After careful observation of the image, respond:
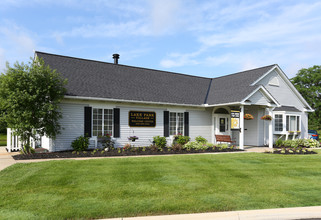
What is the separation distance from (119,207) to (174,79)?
15687mm

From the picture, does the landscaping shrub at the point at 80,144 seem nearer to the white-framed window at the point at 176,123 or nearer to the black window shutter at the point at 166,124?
the black window shutter at the point at 166,124

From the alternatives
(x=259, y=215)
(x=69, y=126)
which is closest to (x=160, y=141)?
(x=69, y=126)

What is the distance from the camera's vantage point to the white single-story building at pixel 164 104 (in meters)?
13.6

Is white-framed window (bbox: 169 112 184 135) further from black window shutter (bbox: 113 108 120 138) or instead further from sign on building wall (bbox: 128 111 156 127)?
black window shutter (bbox: 113 108 120 138)

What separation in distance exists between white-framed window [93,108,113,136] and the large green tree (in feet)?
140

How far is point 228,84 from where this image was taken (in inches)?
756

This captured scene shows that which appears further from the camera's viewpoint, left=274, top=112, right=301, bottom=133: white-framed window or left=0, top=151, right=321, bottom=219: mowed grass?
left=274, top=112, right=301, bottom=133: white-framed window

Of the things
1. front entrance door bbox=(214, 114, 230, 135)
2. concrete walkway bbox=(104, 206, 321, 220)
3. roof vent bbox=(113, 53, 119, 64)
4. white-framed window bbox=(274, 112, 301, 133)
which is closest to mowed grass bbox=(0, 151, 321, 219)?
concrete walkway bbox=(104, 206, 321, 220)

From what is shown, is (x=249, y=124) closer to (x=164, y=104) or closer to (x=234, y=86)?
(x=234, y=86)

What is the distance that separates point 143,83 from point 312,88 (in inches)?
1663

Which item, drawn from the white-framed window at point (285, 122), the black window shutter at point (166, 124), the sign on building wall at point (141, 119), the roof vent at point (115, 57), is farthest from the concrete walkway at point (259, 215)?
the roof vent at point (115, 57)

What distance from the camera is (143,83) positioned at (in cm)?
1730

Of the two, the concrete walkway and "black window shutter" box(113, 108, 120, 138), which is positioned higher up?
"black window shutter" box(113, 108, 120, 138)

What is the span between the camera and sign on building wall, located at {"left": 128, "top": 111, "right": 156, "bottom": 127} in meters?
14.9
